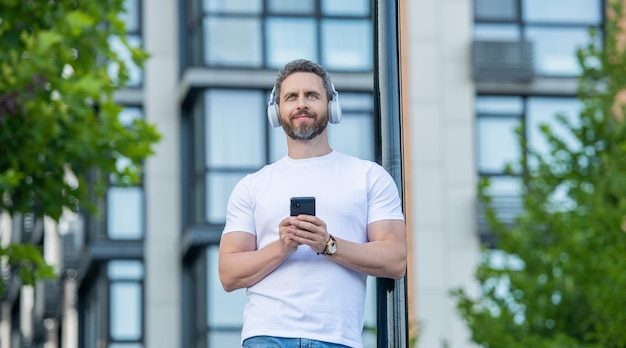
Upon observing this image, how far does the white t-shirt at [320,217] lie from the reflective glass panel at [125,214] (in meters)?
31.5

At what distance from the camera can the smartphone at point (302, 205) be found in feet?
21.4

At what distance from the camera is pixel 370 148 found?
119ft

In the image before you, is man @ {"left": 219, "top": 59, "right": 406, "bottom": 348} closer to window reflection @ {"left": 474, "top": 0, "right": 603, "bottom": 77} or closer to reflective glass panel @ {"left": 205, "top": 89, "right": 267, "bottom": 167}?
reflective glass panel @ {"left": 205, "top": 89, "right": 267, "bottom": 167}

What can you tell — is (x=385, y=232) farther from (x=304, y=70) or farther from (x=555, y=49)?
(x=555, y=49)

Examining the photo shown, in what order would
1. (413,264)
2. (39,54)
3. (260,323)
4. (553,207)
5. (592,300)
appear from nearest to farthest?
(260,323)
(39,54)
(592,300)
(553,207)
(413,264)

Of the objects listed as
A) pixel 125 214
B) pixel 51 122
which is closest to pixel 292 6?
pixel 125 214

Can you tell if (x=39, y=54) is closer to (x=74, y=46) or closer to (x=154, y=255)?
(x=74, y=46)

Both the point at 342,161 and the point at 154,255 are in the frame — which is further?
the point at 154,255

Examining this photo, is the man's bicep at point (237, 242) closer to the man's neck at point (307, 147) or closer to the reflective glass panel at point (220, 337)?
the man's neck at point (307, 147)

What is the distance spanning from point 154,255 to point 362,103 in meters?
5.53

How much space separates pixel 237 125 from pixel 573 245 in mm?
13984

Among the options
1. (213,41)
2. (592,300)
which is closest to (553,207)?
(592,300)

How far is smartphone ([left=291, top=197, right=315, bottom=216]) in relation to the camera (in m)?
6.52

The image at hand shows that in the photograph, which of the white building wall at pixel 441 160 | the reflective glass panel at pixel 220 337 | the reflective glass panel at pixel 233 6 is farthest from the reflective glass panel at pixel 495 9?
the reflective glass panel at pixel 220 337
